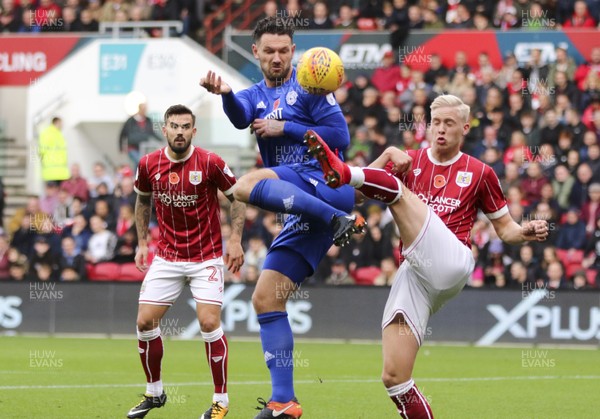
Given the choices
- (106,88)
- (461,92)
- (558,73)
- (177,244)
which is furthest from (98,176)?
(177,244)

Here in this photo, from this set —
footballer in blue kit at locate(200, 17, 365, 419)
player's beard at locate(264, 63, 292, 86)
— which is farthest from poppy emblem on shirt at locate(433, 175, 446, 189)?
player's beard at locate(264, 63, 292, 86)

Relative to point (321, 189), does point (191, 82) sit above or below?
above

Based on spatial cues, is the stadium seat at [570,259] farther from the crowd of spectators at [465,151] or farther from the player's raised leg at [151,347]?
the player's raised leg at [151,347]

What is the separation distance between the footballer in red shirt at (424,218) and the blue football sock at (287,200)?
0.56 metres

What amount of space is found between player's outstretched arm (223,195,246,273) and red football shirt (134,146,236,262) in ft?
0.62

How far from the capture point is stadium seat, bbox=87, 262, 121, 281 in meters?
20.1

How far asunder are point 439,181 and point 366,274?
11284mm

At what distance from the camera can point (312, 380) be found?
13.4 meters

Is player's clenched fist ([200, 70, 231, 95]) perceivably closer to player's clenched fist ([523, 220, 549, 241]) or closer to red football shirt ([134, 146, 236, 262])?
red football shirt ([134, 146, 236, 262])

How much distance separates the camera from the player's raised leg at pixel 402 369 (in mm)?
7695

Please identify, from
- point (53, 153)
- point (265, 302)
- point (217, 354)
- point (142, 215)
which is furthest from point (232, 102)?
point (53, 153)

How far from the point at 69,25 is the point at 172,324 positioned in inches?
364

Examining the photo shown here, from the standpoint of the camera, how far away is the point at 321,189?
865 cm

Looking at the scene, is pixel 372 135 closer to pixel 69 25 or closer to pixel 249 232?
pixel 249 232
